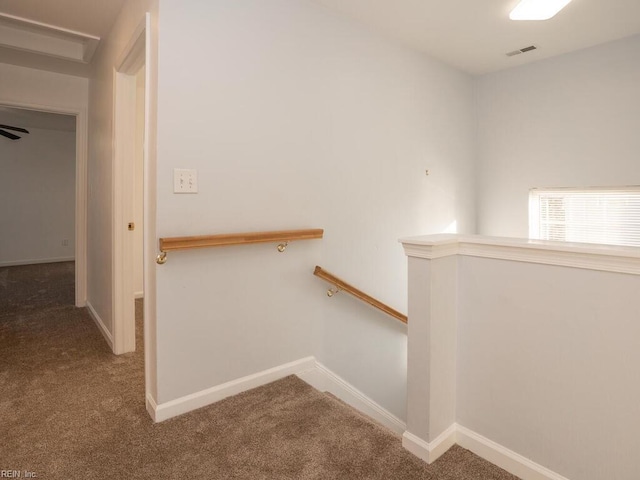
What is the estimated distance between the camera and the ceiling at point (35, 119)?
521 cm

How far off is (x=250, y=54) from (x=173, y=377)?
1771 millimetres

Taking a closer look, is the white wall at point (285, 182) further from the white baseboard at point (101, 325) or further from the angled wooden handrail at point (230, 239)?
the white baseboard at point (101, 325)

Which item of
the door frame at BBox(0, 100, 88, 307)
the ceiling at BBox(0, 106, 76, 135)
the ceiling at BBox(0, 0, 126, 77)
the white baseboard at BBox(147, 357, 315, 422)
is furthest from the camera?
the ceiling at BBox(0, 106, 76, 135)

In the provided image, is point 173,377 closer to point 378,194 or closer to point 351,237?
point 351,237

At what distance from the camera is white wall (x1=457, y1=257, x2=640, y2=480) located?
124cm

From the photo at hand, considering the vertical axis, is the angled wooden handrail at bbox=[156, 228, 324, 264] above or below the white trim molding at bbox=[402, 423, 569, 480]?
above

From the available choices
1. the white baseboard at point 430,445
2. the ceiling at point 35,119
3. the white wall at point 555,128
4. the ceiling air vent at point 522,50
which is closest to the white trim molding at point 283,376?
the white baseboard at point 430,445

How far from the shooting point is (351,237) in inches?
104

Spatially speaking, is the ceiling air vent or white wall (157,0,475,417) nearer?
white wall (157,0,475,417)

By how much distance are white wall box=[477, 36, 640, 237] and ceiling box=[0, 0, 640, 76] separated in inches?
7.6

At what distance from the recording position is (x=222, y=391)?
1.99m

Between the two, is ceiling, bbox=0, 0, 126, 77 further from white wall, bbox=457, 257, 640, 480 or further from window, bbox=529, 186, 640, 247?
window, bbox=529, 186, 640, 247

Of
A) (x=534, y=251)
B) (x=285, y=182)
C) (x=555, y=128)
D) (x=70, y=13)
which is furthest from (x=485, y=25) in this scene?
(x=70, y=13)

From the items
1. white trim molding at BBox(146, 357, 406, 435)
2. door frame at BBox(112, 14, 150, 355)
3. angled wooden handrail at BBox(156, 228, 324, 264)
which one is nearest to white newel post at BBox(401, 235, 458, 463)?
angled wooden handrail at BBox(156, 228, 324, 264)
